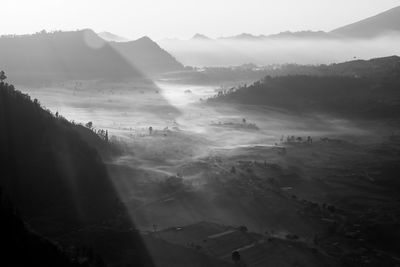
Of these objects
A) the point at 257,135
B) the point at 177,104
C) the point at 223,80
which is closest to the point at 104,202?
the point at 257,135

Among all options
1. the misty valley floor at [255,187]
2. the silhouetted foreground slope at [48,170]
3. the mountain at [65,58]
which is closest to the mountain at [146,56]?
the mountain at [65,58]

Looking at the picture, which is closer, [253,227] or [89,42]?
[253,227]

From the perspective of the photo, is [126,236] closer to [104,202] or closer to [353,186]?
[104,202]

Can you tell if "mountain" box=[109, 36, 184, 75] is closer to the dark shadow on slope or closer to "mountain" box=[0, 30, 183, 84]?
"mountain" box=[0, 30, 183, 84]

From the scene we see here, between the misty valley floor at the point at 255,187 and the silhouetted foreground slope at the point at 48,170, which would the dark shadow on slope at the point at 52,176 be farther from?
the misty valley floor at the point at 255,187

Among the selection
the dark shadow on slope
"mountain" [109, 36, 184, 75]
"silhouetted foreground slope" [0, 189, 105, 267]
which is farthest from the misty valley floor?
"mountain" [109, 36, 184, 75]

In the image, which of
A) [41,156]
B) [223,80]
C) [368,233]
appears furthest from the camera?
[223,80]
